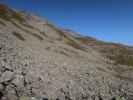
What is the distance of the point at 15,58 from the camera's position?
23000 mm

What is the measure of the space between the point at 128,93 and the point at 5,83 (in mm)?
13847

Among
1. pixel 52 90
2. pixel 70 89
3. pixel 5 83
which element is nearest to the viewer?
pixel 5 83

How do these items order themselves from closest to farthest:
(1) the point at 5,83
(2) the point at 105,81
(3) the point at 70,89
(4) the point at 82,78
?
(1) the point at 5,83
(3) the point at 70,89
(4) the point at 82,78
(2) the point at 105,81

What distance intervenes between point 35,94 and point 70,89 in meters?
4.03

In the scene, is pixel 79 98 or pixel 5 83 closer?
pixel 5 83

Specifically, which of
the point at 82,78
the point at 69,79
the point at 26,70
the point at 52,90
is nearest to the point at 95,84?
the point at 82,78

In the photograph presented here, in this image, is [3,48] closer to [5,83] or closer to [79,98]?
[5,83]

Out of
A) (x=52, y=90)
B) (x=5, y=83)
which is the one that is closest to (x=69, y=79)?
(x=52, y=90)

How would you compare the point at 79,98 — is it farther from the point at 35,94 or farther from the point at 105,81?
the point at 105,81

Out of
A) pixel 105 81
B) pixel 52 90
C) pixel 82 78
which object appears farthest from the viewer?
pixel 105 81

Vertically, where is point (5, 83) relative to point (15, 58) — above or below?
below

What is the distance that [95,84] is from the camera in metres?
24.9

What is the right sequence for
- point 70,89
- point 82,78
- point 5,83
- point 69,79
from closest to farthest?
point 5,83 < point 70,89 < point 69,79 < point 82,78

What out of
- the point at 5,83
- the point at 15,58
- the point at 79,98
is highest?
the point at 15,58
